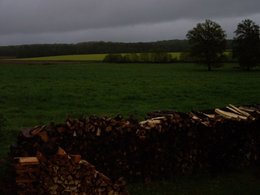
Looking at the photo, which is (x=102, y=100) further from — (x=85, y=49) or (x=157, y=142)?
(x=85, y=49)

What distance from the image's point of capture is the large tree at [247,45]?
65.0m

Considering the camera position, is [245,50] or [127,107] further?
[245,50]

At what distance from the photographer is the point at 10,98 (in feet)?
85.9

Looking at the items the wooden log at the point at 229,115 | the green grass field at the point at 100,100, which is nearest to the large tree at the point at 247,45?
the green grass field at the point at 100,100

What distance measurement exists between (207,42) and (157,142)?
59.8 meters

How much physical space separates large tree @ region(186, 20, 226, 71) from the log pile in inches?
2131

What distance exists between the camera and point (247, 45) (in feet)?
219

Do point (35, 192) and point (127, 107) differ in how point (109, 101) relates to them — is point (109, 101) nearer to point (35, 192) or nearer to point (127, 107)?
point (127, 107)

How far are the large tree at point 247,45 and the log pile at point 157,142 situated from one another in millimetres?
53852

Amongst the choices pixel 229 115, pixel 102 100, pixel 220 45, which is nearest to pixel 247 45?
pixel 220 45

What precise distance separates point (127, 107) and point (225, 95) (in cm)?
814

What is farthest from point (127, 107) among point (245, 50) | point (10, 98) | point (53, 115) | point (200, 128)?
point (245, 50)

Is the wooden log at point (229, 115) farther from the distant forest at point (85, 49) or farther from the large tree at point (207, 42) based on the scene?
the distant forest at point (85, 49)

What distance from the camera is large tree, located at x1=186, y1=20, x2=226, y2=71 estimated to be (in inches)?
2667
